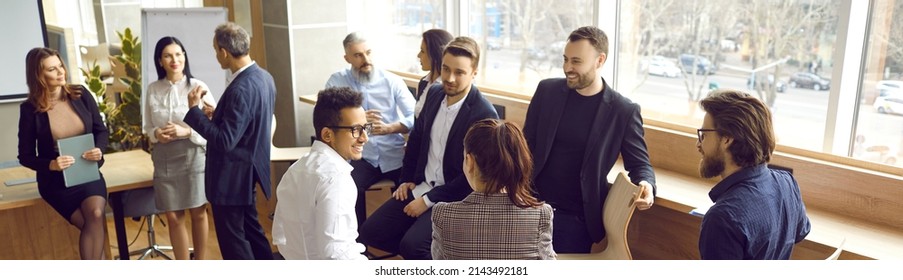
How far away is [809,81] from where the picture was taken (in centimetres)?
326

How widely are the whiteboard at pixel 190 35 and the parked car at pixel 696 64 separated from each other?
111 inches

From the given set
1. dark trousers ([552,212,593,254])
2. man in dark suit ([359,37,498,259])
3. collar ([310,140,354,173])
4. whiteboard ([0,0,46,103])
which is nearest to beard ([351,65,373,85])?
man in dark suit ([359,37,498,259])

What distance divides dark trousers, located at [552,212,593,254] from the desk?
2117 mm

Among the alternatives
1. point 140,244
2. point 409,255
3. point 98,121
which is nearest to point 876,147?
point 409,255

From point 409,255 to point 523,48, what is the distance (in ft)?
6.14

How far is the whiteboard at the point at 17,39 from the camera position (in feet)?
16.1

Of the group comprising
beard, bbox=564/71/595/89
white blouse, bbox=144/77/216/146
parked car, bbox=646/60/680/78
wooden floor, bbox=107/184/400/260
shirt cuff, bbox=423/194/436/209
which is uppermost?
beard, bbox=564/71/595/89

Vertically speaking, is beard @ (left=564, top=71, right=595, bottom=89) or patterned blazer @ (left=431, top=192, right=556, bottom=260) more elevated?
beard @ (left=564, top=71, right=595, bottom=89)

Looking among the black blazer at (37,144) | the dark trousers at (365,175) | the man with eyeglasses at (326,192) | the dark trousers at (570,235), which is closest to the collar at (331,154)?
the man with eyeglasses at (326,192)

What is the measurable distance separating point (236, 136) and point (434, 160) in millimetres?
915

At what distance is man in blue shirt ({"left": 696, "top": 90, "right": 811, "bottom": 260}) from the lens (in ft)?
6.62

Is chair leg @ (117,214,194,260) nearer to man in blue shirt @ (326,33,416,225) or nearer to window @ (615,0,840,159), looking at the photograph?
man in blue shirt @ (326,33,416,225)

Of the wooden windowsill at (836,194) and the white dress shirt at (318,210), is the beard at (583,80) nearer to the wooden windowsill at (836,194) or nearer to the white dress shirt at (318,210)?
the wooden windowsill at (836,194)
